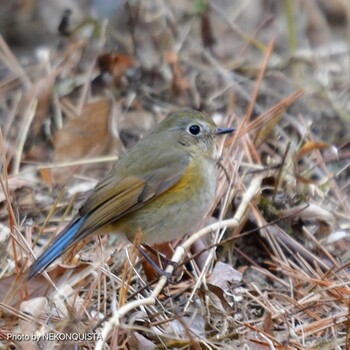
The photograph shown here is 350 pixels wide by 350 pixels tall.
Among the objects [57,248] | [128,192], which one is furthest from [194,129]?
[57,248]

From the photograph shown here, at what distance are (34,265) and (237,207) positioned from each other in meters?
1.50

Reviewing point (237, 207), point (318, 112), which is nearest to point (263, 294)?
point (237, 207)

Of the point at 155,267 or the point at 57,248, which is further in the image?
the point at 155,267

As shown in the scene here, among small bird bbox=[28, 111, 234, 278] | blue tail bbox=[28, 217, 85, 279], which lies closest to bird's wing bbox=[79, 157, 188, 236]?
small bird bbox=[28, 111, 234, 278]

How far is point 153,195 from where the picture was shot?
458cm

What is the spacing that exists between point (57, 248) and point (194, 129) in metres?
1.23

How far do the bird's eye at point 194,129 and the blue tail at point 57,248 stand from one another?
3.01 feet

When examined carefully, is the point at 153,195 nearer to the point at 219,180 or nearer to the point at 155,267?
the point at 155,267

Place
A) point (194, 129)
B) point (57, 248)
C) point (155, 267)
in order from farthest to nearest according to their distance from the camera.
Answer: point (194, 129) < point (155, 267) < point (57, 248)

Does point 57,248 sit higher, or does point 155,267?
point 57,248

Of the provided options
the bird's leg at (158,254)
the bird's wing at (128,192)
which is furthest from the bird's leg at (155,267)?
the bird's wing at (128,192)

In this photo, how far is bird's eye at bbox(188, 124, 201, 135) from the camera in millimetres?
4910

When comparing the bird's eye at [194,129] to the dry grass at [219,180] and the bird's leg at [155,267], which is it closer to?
the dry grass at [219,180]

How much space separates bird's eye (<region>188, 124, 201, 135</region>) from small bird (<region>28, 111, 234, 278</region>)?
10cm
